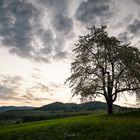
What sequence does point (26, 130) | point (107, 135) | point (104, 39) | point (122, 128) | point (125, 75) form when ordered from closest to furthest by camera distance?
point (107, 135), point (122, 128), point (26, 130), point (125, 75), point (104, 39)

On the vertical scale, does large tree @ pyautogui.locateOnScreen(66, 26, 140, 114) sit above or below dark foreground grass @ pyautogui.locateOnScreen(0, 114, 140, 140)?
above

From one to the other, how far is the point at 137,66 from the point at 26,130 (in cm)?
2593

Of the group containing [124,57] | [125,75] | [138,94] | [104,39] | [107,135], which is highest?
[104,39]

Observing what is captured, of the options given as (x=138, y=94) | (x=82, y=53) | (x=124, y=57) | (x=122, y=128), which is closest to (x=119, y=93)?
(x=138, y=94)

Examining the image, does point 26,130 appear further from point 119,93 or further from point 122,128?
point 119,93

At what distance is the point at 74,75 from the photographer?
5994 cm

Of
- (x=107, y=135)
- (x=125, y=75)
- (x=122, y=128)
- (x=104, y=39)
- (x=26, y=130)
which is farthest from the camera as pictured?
(x=104, y=39)

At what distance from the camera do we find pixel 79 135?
35.9 meters

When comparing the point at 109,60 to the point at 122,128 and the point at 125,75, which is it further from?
the point at 122,128

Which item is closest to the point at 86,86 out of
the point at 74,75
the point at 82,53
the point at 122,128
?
the point at 74,75

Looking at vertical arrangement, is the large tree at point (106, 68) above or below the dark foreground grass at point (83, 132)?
above

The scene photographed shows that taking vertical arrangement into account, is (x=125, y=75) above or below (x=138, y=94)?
above

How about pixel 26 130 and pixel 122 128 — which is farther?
pixel 26 130

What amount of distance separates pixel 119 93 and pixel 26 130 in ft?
74.3
